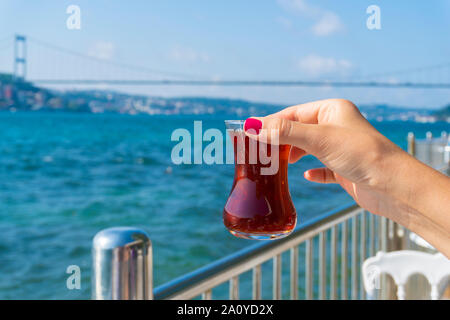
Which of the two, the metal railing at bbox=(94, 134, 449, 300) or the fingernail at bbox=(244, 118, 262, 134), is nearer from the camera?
Result: the fingernail at bbox=(244, 118, 262, 134)

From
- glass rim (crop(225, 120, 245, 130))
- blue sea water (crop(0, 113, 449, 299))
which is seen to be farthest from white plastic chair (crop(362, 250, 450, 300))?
glass rim (crop(225, 120, 245, 130))

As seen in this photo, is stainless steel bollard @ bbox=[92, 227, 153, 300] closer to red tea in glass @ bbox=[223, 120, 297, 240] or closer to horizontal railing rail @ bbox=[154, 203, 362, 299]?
horizontal railing rail @ bbox=[154, 203, 362, 299]

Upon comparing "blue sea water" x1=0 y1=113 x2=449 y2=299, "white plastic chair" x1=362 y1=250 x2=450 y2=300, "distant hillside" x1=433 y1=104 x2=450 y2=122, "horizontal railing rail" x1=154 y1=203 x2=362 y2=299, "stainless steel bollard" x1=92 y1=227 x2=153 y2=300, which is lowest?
"blue sea water" x1=0 y1=113 x2=449 y2=299

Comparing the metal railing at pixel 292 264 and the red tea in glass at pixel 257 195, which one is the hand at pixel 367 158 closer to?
the red tea in glass at pixel 257 195

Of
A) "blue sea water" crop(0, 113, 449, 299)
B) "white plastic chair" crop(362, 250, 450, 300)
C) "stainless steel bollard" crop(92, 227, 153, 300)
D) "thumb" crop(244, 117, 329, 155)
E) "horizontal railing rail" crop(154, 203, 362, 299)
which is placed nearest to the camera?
"thumb" crop(244, 117, 329, 155)

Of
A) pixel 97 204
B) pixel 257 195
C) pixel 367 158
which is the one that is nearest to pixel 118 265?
pixel 257 195

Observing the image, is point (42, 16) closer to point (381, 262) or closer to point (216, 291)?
point (216, 291)

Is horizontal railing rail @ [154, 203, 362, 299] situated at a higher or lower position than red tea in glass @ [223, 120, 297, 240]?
lower

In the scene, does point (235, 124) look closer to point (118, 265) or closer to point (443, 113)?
point (118, 265)
